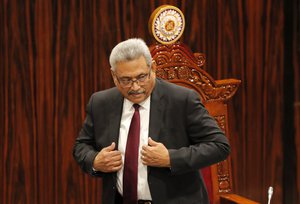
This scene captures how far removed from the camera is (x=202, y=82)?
268 centimetres

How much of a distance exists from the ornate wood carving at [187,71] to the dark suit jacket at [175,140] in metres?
0.48

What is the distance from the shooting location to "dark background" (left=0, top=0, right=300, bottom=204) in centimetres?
305

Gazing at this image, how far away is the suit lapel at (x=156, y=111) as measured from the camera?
2.00 m

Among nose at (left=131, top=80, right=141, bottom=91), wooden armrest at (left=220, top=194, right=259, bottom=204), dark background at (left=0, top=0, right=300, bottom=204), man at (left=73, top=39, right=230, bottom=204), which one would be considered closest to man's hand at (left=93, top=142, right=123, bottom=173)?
man at (left=73, top=39, right=230, bottom=204)

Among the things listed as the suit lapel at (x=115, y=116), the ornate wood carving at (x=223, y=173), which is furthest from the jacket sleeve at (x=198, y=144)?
the ornate wood carving at (x=223, y=173)

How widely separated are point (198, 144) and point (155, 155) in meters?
0.19

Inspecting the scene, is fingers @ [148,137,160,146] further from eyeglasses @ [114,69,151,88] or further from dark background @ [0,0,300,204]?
dark background @ [0,0,300,204]

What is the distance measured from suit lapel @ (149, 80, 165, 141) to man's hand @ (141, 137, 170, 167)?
8cm

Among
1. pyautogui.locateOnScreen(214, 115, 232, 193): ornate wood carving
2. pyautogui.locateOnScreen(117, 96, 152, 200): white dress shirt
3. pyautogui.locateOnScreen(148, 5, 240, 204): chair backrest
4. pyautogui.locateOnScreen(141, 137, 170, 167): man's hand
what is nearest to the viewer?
pyautogui.locateOnScreen(141, 137, 170, 167): man's hand

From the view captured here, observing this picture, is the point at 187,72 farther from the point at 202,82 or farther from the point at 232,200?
the point at 232,200

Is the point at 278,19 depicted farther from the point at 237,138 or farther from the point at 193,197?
the point at 193,197

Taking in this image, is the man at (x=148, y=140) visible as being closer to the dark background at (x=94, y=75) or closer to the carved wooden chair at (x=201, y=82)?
the carved wooden chair at (x=201, y=82)

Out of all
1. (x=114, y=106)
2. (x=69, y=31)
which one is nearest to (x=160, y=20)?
(x=114, y=106)

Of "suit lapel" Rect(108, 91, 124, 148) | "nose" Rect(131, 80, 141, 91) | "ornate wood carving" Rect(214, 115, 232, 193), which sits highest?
"nose" Rect(131, 80, 141, 91)
